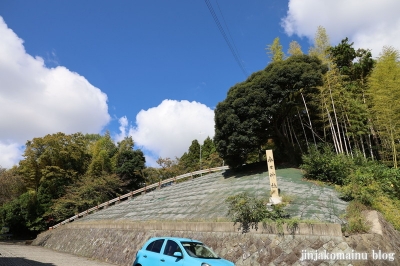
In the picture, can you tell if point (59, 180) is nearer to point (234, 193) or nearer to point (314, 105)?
point (234, 193)

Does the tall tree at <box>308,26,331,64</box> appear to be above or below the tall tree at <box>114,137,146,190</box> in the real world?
above

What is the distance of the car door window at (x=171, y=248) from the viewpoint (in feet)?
20.7

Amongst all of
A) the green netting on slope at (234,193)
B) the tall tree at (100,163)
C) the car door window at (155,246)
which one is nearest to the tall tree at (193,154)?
the tall tree at (100,163)

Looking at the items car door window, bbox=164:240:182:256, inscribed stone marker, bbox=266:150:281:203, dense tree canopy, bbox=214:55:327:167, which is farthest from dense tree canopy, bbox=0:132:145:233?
car door window, bbox=164:240:182:256

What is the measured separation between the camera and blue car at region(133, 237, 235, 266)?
5844 mm

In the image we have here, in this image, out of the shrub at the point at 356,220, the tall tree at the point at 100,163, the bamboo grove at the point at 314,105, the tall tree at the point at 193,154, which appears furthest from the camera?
the tall tree at the point at 193,154

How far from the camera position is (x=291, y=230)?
24.1ft

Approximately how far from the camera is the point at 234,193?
43.2ft

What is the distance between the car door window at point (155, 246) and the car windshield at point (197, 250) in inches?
26.1

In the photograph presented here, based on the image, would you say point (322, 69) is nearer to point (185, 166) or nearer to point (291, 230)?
point (291, 230)

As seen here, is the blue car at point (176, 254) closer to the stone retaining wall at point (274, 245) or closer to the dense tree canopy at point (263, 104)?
the stone retaining wall at point (274, 245)

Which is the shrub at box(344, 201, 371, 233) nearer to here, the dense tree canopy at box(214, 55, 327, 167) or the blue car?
the blue car

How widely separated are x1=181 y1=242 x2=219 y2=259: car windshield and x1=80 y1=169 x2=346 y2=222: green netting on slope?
3204 millimetres

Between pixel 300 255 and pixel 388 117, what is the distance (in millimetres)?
8269
